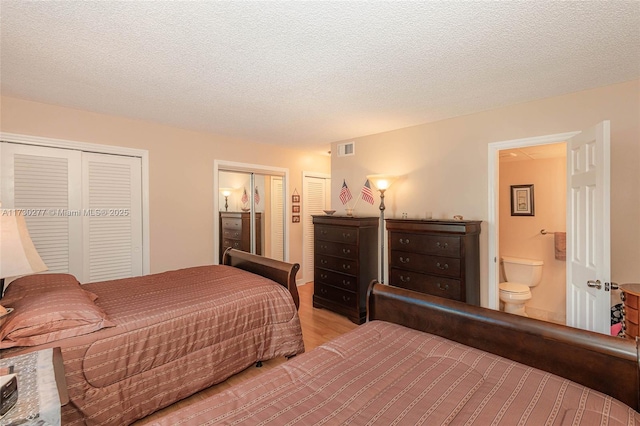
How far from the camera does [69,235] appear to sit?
312 centimetres

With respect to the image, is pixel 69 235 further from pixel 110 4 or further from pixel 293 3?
pixel 293 3

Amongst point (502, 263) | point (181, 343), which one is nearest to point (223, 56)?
point (181, 343)

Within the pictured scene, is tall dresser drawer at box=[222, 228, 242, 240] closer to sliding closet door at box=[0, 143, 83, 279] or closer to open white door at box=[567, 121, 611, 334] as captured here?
sliding closet door at box=[0, 143, 83, 279]

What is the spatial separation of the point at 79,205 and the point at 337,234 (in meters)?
3.00

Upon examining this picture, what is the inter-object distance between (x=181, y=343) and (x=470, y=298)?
272cm

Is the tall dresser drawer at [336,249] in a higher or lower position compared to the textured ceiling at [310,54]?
lower

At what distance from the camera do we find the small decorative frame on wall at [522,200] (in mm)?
4145

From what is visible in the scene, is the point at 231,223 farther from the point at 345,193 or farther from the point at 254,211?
the point at 345,193

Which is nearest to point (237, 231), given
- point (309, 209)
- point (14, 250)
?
point (309, 209)

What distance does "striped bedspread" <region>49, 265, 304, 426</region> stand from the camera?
Answer: 5.57 ft

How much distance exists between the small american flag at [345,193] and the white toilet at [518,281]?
7.83 feet

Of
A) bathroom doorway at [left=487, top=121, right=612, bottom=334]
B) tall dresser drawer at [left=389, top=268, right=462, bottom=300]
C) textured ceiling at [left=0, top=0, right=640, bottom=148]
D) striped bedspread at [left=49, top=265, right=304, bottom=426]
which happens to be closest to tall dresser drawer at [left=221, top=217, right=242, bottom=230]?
striped bedspread at [left=49, top=265, right=304, bottom=426]

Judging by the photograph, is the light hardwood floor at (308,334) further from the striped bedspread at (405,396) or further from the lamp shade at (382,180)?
the lamp shade at (382,180)

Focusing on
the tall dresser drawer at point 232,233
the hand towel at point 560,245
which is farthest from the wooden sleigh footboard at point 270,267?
the hand towel at point 560,245
